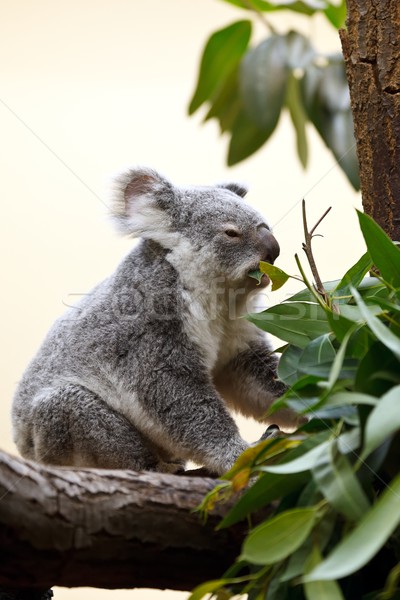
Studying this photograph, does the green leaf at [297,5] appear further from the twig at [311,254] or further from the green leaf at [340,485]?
the green leaf at [340,485]

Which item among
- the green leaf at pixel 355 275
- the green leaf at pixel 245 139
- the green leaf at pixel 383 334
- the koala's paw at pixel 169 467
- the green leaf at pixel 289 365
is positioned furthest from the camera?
the green leaf at pixel 245 139

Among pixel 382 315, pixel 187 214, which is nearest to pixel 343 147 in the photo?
pixel 187 214

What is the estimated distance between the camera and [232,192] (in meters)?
2.65

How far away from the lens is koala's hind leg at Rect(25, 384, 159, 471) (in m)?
2.18

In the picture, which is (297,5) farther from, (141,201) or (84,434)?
(84,434)

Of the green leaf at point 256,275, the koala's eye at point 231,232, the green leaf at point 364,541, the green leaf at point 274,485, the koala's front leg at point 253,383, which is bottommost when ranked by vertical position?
the koala's front leg at point 253,383

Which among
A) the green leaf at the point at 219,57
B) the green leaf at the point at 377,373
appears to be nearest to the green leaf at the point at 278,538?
the green leaf at the point at 377,373

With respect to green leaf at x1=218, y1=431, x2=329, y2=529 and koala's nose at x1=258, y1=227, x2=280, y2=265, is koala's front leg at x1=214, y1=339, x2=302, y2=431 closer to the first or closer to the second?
koala's nose at x1=258, y1=227, x2=280, y2=265

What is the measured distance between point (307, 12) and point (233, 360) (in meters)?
2.40

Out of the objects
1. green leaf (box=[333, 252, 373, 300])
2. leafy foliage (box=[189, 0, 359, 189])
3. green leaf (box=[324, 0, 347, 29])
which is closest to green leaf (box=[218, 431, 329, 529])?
green leaf (box=[333, 252, 373, 300])

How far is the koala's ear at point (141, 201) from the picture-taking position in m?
2.42

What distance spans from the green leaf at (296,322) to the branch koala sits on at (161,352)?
1.82ft

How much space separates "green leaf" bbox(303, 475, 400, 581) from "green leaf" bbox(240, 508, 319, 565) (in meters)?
0.05

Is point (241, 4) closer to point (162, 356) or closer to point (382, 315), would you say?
point (162, 356)
